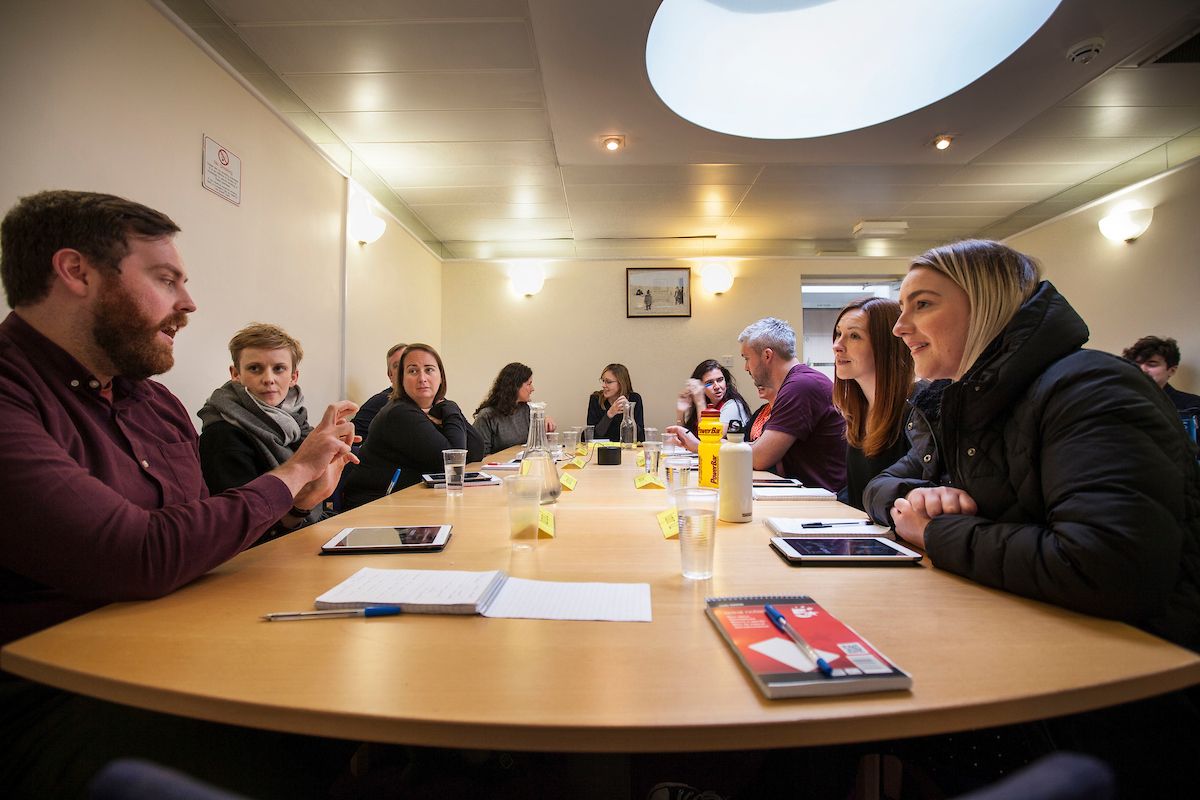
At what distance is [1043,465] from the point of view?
2.97 ft

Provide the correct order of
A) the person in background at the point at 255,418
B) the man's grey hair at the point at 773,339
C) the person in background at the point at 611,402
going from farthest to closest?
the person in background at the point at 611,402
the man's grey hair at the point at 773,339
the person in background at the point at 255,418

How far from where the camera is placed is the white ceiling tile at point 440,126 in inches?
129

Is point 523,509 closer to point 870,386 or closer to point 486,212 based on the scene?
point 870,386

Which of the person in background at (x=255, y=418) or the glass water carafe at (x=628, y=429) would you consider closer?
the person in background at (x=255, y=418)

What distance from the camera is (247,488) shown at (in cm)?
100

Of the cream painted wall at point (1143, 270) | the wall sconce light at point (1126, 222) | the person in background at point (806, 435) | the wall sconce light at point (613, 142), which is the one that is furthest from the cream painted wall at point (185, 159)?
the wall sconce light at point (1126, 222)

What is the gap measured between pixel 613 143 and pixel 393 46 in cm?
139

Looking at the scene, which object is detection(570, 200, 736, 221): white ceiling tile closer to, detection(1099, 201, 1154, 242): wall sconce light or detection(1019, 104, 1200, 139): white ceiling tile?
detection(1019, 104, 1200, 139): white ceiling tile

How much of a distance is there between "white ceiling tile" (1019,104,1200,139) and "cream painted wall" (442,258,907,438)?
241 cm

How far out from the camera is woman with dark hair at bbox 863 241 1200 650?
2.43 ft

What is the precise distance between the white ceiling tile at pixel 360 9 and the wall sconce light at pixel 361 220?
152cm

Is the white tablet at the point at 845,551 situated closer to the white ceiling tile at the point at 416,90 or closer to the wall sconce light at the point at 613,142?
the white ceiling tile at the point at 416,90

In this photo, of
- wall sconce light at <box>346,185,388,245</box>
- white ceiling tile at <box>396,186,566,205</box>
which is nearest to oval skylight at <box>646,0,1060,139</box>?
white ceiling tile at <box>396,186,566,205</box>

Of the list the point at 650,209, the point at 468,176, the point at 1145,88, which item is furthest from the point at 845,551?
the point at 650,209
